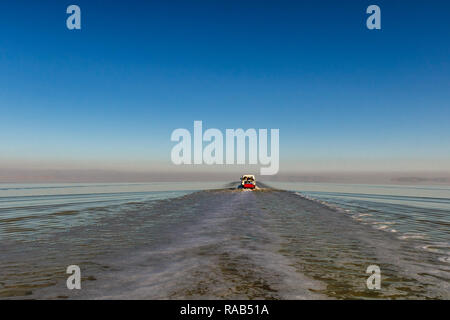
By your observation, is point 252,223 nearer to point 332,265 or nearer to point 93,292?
point 332,265

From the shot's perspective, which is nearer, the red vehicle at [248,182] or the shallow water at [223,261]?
the shallow water at [223,261]

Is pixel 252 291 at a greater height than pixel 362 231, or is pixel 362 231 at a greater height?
pixel 252 291

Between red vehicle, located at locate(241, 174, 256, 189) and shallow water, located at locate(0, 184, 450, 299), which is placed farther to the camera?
red vehicle, located at locate(241, 174, 256, 189)

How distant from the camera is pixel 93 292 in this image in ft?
24.3

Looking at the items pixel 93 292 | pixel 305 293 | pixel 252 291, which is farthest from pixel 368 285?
pixel 93 292

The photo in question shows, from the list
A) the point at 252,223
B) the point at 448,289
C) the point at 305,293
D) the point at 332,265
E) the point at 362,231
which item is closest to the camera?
the point at 305,293

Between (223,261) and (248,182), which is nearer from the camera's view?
(223,261)

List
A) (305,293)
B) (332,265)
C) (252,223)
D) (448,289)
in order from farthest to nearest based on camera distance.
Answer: (252,223) < (332,265) < (448,289) < (305,293)
